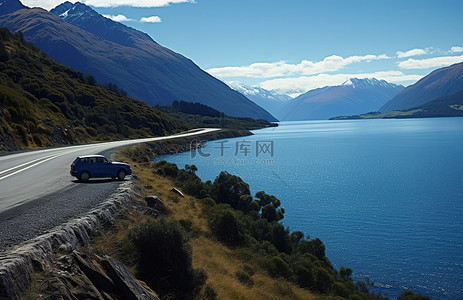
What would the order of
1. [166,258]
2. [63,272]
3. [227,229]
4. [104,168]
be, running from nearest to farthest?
[63,272] → [166,258] → [227,229] → [104,168]

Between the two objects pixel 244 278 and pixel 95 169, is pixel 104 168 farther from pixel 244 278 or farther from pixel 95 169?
pixel 244 278

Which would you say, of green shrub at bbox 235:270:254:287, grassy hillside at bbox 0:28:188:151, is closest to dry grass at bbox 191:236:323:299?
green shrub at bbox 235:270:254:287

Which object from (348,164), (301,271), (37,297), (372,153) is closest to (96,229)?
(37,297)

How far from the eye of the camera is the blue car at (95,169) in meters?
24.8

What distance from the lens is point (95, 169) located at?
25.5 m

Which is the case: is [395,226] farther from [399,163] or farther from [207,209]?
[399,163]

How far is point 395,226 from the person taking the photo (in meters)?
36.9

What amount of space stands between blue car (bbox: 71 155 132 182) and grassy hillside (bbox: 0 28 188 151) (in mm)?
27758

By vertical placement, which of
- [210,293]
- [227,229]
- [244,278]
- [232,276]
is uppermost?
[210,293]

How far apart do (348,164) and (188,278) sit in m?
72.3

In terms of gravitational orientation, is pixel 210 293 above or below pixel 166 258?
below

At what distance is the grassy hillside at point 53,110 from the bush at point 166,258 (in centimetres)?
4193

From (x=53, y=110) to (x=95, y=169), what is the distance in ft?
202

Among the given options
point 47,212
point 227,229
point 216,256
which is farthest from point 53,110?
point 216,256
